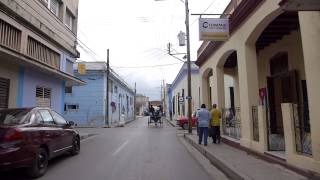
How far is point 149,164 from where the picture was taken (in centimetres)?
1074

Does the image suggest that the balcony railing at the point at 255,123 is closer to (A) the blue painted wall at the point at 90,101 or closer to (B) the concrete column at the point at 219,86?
(B) the concrete column at the point at 219,86

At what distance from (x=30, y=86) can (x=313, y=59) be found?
14.1m

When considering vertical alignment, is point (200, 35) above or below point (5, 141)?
above

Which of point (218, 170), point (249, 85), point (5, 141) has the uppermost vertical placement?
point (249, 85)

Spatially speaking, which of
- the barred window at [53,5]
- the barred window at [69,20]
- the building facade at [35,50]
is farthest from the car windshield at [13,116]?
the barred window at [69,20]

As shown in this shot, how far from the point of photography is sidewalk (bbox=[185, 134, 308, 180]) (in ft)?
26.4

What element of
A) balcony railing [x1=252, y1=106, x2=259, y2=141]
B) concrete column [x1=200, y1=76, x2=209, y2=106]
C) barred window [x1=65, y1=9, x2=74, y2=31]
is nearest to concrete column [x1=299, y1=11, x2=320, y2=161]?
balcony railing [x1=252, y1=106, x2=259, y2=141]

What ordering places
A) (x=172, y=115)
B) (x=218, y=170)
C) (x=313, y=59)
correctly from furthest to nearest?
1. (x=172, y=115)
2. (x=218, y=170)
3. (x=313, y=59)

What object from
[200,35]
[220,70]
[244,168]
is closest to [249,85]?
[200,35]

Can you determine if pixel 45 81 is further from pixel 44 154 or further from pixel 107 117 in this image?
pixel 107 117

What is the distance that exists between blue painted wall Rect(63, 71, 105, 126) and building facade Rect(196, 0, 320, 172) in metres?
21.4

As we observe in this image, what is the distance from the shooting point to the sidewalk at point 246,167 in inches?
317

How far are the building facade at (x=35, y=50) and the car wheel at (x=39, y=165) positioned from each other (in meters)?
5.09

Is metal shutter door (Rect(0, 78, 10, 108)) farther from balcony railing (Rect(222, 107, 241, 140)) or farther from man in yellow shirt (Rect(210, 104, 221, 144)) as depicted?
balcony railing (Rect(222, 107, 241, 140))
